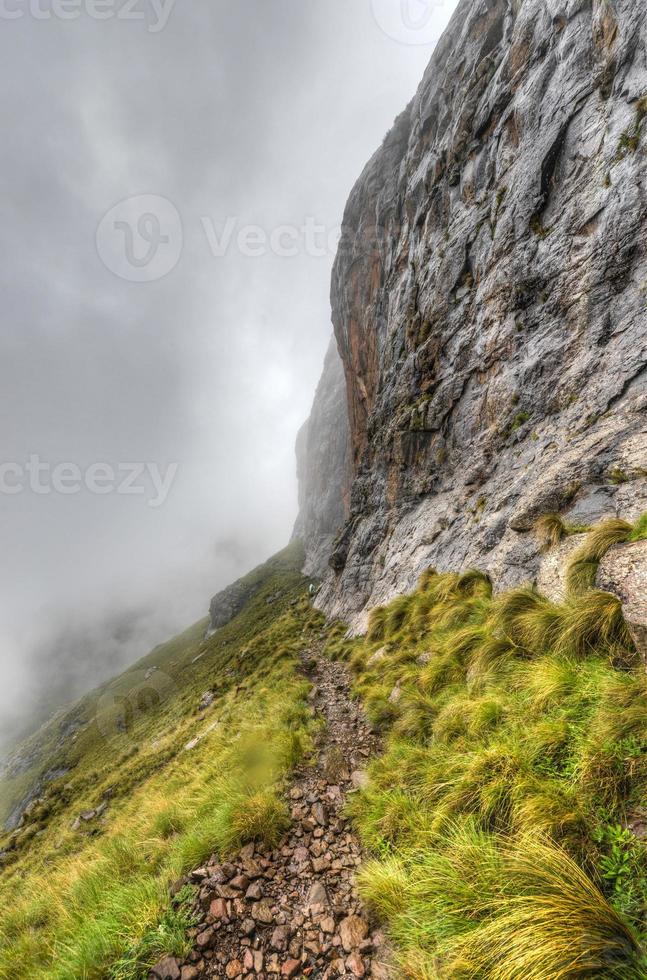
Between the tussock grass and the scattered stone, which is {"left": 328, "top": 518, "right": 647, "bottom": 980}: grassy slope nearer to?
the tussock grass

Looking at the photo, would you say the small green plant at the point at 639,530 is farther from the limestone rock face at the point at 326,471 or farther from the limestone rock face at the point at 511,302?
the limestone rock face at the point at 326,471

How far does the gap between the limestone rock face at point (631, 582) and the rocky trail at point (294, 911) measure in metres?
4.90

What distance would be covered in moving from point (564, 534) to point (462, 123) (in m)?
29.0

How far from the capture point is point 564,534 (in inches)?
387

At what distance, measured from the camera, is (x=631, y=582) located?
5.32 m

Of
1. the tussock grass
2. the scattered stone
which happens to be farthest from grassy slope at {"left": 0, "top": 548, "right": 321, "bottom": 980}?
the tussock grass

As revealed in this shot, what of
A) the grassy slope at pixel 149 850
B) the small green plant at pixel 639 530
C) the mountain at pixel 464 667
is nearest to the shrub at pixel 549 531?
the mountain at pixel 464 667

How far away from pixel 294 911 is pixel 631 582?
6.59 metres

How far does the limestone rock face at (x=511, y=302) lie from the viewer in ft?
37.6

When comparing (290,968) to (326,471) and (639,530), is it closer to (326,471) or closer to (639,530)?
(639,530)

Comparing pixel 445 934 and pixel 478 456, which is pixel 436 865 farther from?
pixel 478 456

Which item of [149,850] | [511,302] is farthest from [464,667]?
[511,302]

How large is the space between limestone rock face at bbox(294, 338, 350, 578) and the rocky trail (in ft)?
148

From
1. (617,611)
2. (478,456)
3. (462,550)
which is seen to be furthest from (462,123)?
(617,611)
